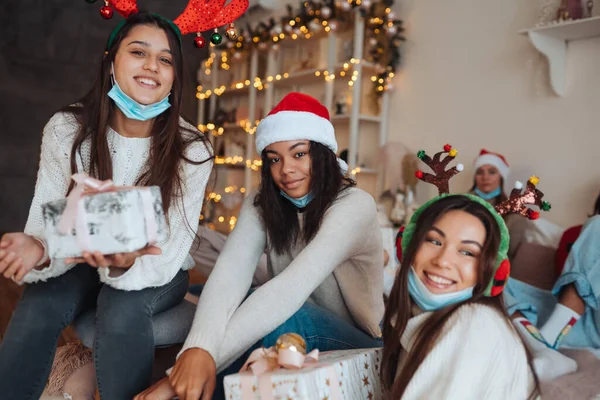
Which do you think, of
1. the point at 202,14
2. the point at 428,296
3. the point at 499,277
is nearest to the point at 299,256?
the point at 428,296

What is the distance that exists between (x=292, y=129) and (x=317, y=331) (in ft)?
1.86

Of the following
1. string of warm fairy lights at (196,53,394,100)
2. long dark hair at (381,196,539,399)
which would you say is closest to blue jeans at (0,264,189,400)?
long dark hair at (381,196,539,399)

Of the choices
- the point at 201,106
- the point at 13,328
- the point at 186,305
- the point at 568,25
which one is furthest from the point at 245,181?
the point at 13,328

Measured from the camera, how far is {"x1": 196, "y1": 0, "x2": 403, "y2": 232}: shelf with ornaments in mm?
3928

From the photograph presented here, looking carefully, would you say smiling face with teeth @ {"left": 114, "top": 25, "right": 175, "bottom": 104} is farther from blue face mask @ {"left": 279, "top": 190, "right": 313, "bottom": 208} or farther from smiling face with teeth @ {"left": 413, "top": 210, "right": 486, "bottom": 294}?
smiling face with teeth @ {"left": 413, "top": 210, "right": 486, "bottom": 294}

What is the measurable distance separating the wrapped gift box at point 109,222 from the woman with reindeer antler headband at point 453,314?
1.75 feet

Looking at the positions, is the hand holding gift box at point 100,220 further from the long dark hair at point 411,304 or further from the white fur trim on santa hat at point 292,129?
the white fur trim on santa hat at point 292,129

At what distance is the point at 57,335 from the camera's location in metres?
1.32

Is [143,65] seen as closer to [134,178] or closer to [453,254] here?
[134,178]

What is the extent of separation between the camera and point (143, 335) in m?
1.32

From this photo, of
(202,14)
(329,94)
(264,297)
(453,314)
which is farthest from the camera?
(329,94)

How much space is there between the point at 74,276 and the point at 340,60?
3178 mm

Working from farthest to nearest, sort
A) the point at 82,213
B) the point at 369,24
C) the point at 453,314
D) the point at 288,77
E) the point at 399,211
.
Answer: the point at 288,77 < the point at 369,24 < the point at 399,211 < the point at 453,314 < the point at 82,213

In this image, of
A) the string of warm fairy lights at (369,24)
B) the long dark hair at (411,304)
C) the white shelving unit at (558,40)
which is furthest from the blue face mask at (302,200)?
the string of warm fairy lights at (369,24)
